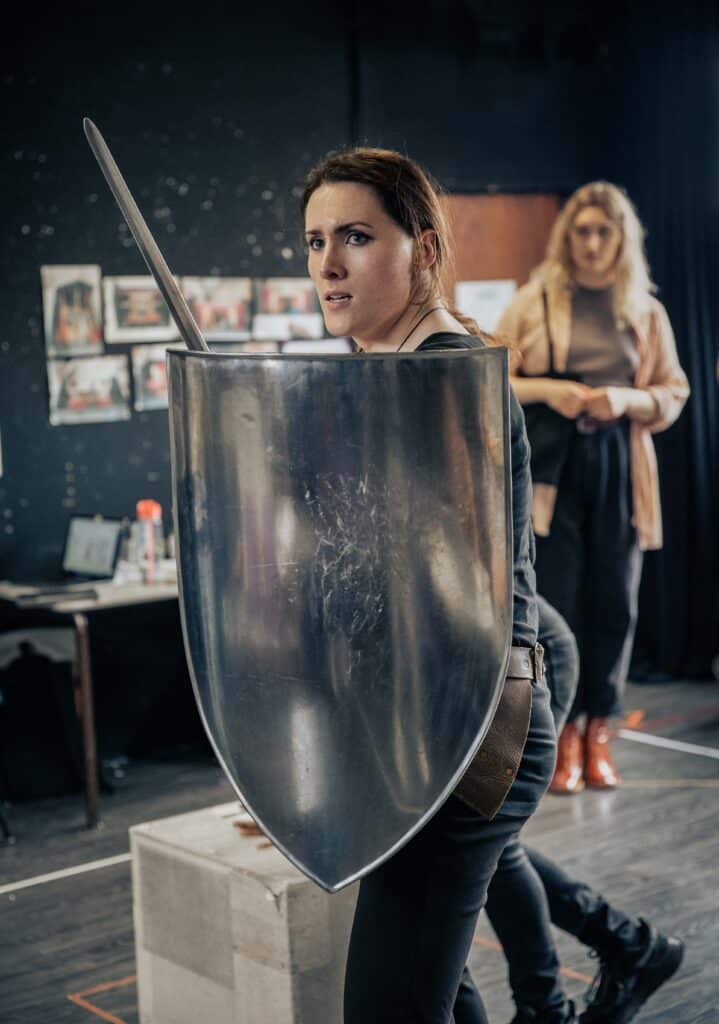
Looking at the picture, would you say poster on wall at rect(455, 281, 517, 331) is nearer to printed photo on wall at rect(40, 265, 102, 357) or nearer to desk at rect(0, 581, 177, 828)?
printed photo on wall at rect(40, 265, 102, 357)

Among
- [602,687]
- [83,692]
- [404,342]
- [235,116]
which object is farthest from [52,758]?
[404,342]

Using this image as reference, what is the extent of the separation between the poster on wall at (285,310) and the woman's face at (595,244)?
134cm

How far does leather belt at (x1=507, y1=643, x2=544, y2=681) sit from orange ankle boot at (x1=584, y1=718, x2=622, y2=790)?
294 cm

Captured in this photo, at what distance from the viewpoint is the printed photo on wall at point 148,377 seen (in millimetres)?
5273

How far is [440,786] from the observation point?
1.52 metres

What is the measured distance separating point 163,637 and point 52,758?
63cm

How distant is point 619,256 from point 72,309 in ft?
6.02

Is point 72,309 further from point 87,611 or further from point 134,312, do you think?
point 87,611

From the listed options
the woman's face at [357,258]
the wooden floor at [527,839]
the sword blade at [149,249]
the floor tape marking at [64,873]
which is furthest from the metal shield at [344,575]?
the floor tape marking at [64,873]

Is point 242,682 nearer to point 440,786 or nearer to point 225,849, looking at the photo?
point 440,786

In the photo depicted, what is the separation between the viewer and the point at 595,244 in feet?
14.9

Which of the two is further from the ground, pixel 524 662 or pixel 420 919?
pixel 524 662

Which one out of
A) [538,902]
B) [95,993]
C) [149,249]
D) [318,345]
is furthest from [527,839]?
[149,249]

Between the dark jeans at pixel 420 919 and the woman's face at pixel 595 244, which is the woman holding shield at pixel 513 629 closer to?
the dark jeans at pixel 420 919
